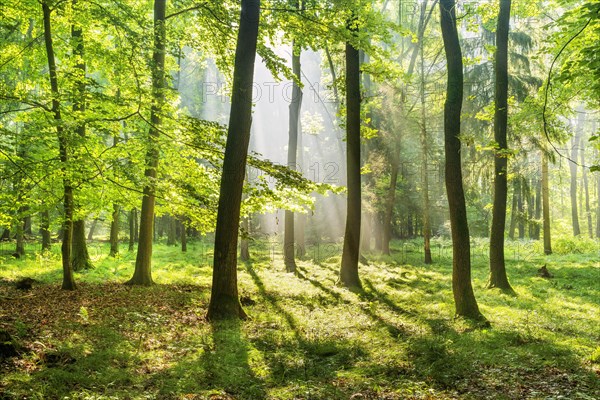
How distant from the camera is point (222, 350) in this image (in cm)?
668

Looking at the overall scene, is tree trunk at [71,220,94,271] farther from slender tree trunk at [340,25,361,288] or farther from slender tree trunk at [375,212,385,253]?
slender tree trunk at [375,212,385,253]

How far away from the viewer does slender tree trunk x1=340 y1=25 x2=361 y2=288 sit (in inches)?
534

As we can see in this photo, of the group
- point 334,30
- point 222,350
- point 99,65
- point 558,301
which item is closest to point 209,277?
point 99,65

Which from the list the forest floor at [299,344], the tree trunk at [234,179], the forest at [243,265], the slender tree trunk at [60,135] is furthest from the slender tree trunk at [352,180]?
the slender tree trunk at [60,135]

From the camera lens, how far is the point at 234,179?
8695mm

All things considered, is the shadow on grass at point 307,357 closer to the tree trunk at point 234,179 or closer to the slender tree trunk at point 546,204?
the tree trunk at point 234,179

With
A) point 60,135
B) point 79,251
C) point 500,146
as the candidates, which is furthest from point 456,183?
point 79,251

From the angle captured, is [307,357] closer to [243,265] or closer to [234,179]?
[234,179]

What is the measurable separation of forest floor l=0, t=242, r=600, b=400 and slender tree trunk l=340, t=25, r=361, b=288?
0.74m

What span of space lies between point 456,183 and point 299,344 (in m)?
5.15

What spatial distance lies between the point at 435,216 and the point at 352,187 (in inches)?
1062

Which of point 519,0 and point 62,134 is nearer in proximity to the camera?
point 62,134

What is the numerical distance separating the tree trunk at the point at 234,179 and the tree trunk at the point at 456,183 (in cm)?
461

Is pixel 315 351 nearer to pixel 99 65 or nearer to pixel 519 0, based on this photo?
pixel 99 65
